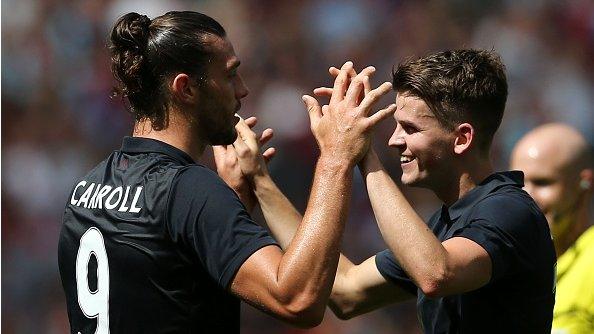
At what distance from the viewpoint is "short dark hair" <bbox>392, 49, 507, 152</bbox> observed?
138 inches

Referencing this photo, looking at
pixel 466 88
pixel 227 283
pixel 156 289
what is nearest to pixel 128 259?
pixel 156 289

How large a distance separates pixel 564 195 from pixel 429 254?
2384 millimetres

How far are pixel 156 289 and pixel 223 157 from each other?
1020mm

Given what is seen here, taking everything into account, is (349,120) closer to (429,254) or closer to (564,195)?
(429,254)

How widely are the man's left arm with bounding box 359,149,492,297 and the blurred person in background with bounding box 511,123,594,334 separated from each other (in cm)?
177

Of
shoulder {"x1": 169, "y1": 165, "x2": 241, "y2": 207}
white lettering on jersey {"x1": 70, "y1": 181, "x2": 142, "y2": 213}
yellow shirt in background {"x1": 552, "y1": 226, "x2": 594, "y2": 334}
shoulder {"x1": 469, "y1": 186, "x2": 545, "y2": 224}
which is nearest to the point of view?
shoulder {"x1": 169, "y1": 165, "x2": 241, "y2": 207}

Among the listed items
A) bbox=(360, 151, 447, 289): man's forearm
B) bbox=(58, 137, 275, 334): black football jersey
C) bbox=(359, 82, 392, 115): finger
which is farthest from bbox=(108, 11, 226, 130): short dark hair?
bbox=(360, 151, 447, 289): man's forearm

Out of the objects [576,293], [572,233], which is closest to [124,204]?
[576,293]

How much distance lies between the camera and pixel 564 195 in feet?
17.3

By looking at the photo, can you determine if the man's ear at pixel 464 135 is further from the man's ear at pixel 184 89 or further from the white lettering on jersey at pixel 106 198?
the white lettering on jersey at pixel 106 198

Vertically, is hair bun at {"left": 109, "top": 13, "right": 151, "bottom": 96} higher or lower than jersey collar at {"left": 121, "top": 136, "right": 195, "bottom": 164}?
higher

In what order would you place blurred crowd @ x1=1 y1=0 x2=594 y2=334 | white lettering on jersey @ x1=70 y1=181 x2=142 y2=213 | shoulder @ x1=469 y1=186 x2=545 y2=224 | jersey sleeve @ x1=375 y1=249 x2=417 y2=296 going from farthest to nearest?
blurred crowd @ x1=1 y1=0 x2=594 y2=334 < jersey sleeve @ x1=375 y1=249 x2=417 y2=296 < shoulder @ x1=469 y1=186 x2=545 y2=224 < white lettering on jersey @ x1=70 y1=181 x2=142 y2=213

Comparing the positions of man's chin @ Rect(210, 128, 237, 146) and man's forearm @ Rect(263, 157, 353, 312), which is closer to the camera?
man's forearm @ Rect(263, 157, 353, 312)

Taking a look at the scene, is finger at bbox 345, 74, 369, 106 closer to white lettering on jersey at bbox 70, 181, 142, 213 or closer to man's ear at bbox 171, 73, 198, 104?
man's ear at bbox 171, 73, 198, 104
